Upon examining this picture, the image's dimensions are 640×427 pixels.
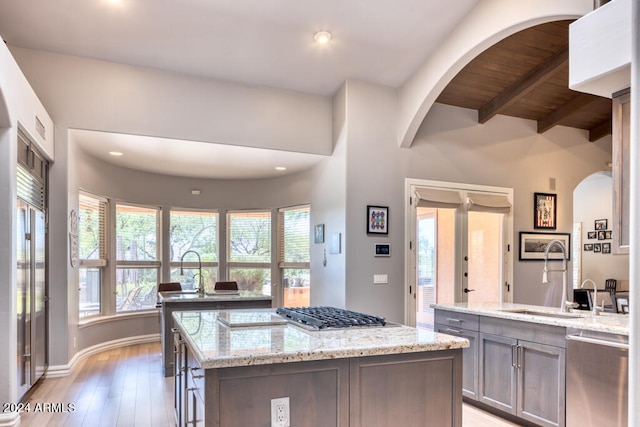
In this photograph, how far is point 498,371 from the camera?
11.2 feet

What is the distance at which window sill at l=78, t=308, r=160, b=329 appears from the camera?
217 inches

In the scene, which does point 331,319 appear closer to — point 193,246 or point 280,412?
point 280,412

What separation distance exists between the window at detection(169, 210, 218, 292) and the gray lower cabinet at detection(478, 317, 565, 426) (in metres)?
4.57

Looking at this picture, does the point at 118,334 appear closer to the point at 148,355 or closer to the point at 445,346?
the point at 148,355

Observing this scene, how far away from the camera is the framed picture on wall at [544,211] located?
20.5 ft

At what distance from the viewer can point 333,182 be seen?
553 centimetres

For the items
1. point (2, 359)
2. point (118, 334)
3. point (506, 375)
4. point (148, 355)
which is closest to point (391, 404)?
point (506, 375)

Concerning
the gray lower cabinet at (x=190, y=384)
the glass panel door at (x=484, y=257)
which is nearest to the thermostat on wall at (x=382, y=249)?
the glass panel door at (x=484, y=257)

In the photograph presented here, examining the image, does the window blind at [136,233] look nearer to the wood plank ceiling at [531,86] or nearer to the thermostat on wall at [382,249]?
the thermostat on wall at [382,249]

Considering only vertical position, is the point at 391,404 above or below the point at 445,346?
below

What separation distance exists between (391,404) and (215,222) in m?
5.63

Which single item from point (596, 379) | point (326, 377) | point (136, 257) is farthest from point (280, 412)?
point (136, 257)

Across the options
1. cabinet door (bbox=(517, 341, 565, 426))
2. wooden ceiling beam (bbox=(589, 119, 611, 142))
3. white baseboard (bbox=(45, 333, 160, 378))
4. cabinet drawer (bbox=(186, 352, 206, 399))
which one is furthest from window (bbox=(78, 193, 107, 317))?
wooden ceiling beam (bbox=(589, 119, 611, 142))

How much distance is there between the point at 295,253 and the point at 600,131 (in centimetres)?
486
